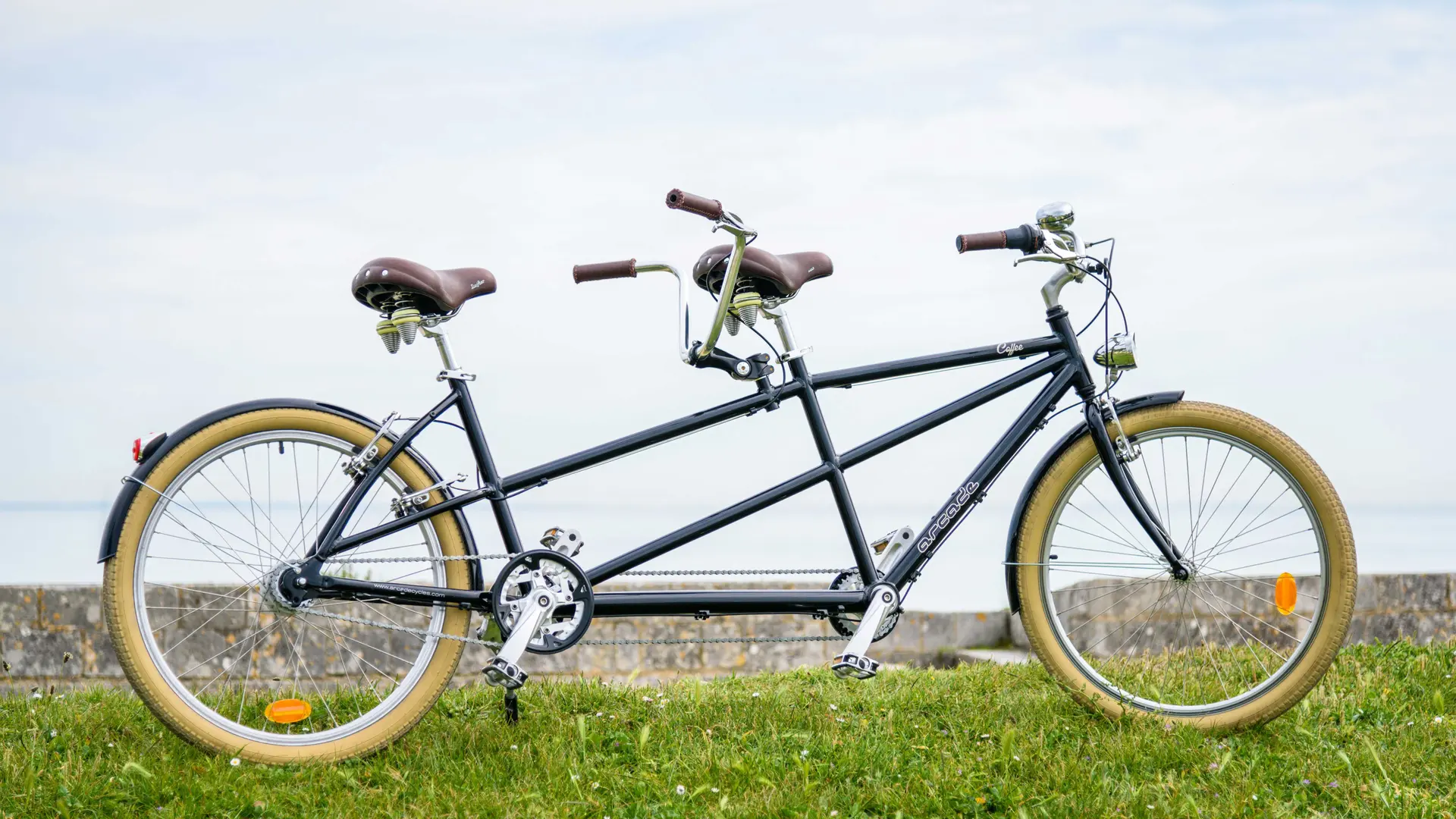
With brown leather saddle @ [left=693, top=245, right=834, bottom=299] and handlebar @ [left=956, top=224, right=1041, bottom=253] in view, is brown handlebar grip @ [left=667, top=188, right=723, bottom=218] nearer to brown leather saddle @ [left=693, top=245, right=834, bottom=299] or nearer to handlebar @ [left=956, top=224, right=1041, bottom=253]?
brown leather saddle @ [left=693, top=245, right=834, bottom=299]

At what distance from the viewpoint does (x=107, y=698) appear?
4.29 meters

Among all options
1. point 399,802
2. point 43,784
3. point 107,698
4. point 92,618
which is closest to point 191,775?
point 43,784

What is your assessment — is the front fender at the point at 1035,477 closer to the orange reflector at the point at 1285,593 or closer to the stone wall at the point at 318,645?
the orange reflector at the point at 1285,593

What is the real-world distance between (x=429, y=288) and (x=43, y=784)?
1.78 m

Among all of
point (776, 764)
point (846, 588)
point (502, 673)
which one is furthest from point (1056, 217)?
point (502, 673)

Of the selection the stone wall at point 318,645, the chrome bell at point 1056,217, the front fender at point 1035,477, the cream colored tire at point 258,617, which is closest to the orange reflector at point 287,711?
the cream colored tire at point 258,617

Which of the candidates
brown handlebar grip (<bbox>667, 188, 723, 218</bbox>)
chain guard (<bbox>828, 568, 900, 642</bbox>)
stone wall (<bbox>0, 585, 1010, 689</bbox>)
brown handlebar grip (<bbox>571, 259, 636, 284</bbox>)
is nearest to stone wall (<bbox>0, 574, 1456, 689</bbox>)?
stone wall (<bbox>0, 585, 1010, 689</bbox>)

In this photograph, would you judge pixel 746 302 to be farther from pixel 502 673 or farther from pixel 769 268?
pixel 502 673

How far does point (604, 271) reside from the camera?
3.50 metres

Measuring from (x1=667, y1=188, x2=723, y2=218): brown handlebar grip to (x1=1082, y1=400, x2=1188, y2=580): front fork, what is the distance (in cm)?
138

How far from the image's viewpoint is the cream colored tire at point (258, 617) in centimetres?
→ 329

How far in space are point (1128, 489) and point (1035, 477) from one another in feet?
0.95

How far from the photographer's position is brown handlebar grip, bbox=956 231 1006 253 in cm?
353

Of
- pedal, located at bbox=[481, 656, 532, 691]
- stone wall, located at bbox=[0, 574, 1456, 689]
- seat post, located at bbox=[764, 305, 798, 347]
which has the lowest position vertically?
stone wall, located at bbox=[0, 574, 1456, 689]
